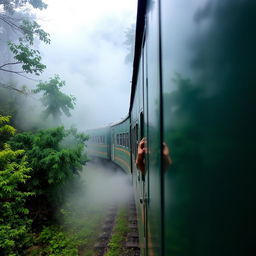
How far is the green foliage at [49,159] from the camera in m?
6.35

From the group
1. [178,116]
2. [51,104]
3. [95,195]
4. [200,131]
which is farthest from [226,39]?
[51,104]

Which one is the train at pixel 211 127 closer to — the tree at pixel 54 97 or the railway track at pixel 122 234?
the railway track at pixel 122 234

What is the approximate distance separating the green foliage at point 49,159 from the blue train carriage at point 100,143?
572 cm

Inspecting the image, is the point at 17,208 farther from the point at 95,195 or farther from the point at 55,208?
the point at 95,195

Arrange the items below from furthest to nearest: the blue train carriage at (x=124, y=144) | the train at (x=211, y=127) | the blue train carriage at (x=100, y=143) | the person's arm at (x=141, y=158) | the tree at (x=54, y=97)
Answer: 1. the blue train carriage at (x=100, y=143)
2. the tree at (x=54, y=97)
3. the blue train carriage at (x=124, y=144)
4. the person's arm at (x=141, y=158)
5. the train at (x=211, y=127)

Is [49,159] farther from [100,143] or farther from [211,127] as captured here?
[100,143]

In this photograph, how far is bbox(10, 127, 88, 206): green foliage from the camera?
250 inches

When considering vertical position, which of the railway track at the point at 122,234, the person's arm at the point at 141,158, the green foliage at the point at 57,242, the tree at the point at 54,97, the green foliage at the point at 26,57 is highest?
the green foliage at the point at 26,57

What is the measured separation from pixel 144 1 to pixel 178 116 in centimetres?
150

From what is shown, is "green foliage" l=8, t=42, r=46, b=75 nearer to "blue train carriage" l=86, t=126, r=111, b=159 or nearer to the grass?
"blue train carriage" l=86, t=126, r=111, b=159

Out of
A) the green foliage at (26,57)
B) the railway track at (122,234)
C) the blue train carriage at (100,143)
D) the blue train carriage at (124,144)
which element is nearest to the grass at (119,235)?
the railway track at (122,234)

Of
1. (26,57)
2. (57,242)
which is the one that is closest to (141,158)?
(57,242)

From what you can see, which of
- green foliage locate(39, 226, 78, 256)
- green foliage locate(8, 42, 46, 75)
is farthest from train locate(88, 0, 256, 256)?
green foliage locate(8, 42, 46, 75)

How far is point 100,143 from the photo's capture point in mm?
14742
